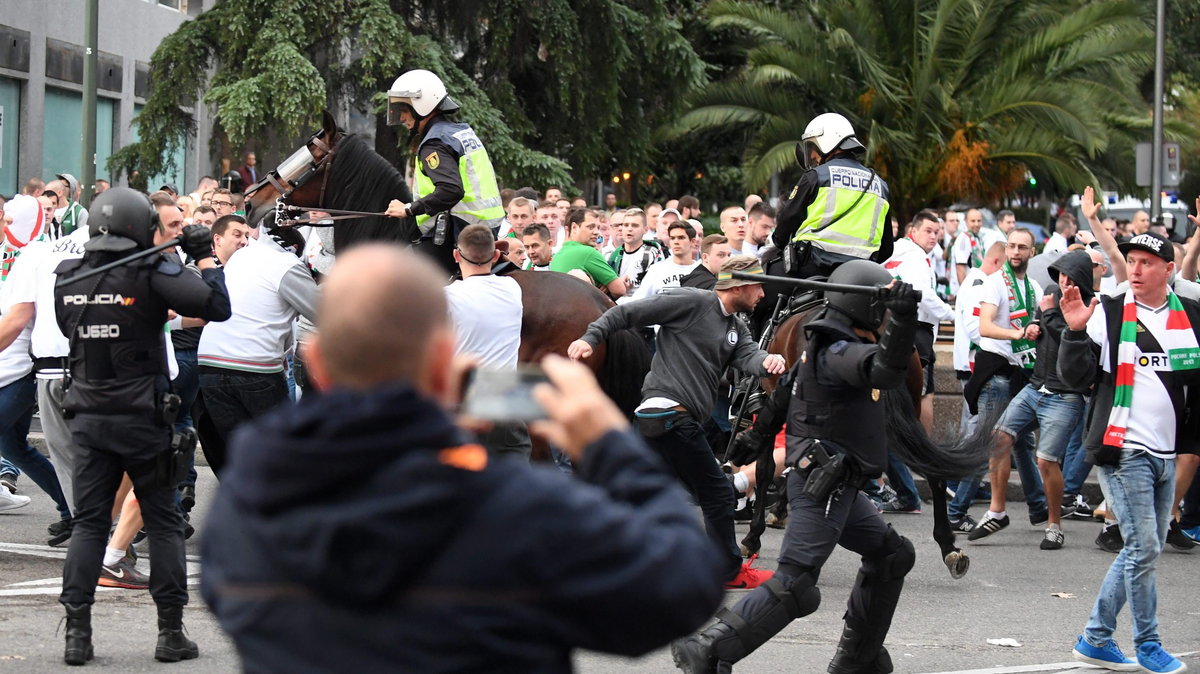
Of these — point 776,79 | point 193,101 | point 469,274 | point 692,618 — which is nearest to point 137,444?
point 469,274

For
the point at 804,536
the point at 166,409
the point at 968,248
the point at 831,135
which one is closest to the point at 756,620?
the point at 804,536

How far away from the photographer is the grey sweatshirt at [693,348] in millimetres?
7906

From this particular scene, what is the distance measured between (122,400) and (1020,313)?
6.85 m

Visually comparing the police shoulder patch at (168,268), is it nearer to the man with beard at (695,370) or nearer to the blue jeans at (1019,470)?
the man with beard at (695,370)

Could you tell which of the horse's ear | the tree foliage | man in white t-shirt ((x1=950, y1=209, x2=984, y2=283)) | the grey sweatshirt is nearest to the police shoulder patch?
the grey sweatshirt

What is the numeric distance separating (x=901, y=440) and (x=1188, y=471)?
9.17 feet

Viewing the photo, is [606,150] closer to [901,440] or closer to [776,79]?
[776,79]

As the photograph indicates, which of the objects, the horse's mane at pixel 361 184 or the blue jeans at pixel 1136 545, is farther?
the horse's mane at pixel 361 184

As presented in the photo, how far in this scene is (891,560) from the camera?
20.4 ft

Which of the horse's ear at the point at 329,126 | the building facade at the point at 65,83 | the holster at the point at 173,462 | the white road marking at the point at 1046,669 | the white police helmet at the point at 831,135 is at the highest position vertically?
the building facade at the point at 65,83

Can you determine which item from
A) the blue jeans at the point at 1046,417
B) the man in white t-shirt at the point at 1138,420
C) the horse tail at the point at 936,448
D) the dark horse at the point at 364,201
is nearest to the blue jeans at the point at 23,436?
the dark horse at the point at 364,201

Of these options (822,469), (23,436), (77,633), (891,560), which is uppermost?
(822,469)

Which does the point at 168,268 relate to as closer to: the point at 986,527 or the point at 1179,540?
the point at 986,527

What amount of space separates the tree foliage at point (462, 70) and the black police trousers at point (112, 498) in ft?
43.6
